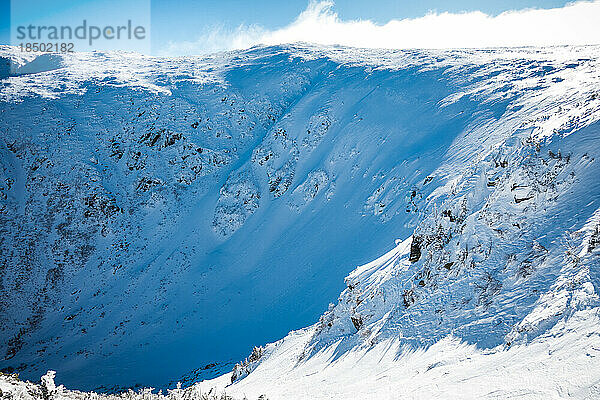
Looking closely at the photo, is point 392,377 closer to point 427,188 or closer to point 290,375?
point 290,375

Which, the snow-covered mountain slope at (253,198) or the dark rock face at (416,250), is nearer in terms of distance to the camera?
the dark rock face at (416,250)

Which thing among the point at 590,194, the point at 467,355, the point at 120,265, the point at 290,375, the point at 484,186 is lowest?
the point at 290,375

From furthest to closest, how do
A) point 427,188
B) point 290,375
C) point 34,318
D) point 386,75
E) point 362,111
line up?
point 386,75 → point 362,111 → point 34,318 → point 427,188 → point 290,375

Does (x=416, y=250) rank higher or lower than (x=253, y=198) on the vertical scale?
lower

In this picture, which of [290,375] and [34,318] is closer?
[290,375]

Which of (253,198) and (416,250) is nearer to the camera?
(416,250)

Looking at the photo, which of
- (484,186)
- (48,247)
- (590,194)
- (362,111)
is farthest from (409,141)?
(48,247)

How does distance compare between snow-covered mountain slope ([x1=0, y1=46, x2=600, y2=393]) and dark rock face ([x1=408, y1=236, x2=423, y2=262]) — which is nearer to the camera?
dark rock face ([x1=408, y1=236, x2=423, y2=262])

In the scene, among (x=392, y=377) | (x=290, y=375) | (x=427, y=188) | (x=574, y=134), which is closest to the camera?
(x=392, y=377)
